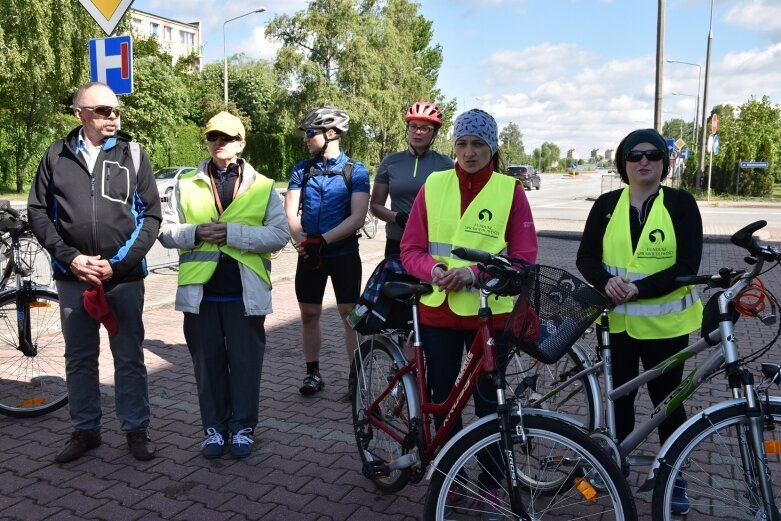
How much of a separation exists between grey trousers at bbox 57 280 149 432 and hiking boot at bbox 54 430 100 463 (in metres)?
0.04

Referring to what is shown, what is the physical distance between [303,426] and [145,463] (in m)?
1.05

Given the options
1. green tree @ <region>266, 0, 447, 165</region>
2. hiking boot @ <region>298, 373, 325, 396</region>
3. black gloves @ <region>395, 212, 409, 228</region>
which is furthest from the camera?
green tree @ <region>266, 0, 447, 165</region>

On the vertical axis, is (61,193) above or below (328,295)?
above

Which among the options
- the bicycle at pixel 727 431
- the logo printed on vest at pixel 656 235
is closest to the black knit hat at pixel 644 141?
the logo printed on vest at pixel 656 235

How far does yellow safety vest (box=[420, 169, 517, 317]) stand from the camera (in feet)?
10.8

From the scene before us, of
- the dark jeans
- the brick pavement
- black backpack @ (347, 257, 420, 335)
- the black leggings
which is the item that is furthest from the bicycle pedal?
the black leggings

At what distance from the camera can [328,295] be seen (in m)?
9.69

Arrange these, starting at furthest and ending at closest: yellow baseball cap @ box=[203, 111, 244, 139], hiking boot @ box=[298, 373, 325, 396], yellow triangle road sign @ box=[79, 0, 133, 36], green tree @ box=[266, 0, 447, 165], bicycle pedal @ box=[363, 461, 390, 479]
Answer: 1. green tree @ box=[266, 0, 447, 165]
2. yellow triangle road sign @ box=[79, 0, 133, 36]
3. hiking boot @ box=[298, 373, 325, 396]
4. yellow baseball cap @ box=[203, 111, 244, 139]
5. bicycle pedal @ box=[363, 461, 390, 479]

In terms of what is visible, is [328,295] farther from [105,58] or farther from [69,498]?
[69,498]

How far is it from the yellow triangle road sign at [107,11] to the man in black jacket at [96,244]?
2255 millimetres

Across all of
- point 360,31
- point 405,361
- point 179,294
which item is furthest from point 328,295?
point 360,31

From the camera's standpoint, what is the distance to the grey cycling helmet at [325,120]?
496 centimetres

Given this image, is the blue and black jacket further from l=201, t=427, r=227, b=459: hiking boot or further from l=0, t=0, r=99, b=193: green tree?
l=0, t=0, r=99, b=193: green tree

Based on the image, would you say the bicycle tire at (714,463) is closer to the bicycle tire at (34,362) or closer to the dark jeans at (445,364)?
the dark jeans at (445,364)
